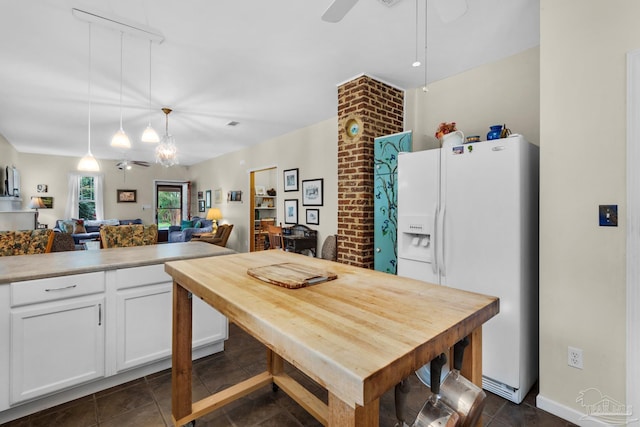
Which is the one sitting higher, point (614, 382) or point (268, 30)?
point (268, 30)

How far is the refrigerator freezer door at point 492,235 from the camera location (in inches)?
73.9

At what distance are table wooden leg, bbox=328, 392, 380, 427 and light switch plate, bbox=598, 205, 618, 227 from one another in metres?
1.73

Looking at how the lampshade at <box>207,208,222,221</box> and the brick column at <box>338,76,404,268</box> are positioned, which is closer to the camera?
the brick column at <box>338,76,404,268</box>

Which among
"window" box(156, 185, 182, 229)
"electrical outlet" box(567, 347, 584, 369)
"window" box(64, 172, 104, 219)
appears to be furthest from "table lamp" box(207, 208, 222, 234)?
"electrical outlet" box(567, 347, 584, 369)

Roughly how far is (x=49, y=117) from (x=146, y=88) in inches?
91.8

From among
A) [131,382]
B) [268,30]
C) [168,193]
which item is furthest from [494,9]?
[168,193]

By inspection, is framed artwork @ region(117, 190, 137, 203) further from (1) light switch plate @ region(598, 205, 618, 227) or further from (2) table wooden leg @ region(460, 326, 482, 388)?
(1) light switch plate @ region(598, 205, 618, 227)

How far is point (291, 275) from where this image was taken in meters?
1.26

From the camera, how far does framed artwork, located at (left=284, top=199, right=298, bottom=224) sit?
17.5 ft

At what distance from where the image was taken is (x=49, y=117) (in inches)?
178

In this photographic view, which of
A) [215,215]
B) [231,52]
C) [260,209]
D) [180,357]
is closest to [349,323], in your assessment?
[180,357]

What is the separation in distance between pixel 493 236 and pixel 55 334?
2759mm

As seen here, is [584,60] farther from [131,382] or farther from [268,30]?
[131,382]

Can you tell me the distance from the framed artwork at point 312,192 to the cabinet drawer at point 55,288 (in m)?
3.25
